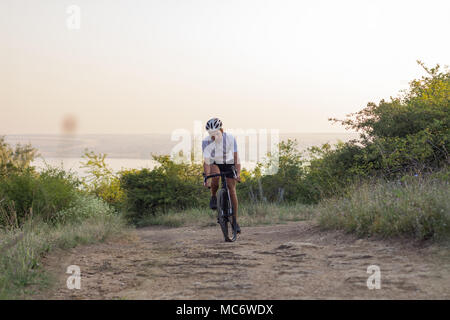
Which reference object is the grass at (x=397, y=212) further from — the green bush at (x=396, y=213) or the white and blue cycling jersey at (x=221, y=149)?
the white and blue cycling jersey at (x=221, y=149)

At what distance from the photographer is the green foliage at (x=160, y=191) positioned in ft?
64.0

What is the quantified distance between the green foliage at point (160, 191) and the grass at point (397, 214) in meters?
10.9

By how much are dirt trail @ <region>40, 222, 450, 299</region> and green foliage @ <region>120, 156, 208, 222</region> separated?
34.9 ft

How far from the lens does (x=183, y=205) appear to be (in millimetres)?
19656

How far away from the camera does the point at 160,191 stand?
19.7 metres

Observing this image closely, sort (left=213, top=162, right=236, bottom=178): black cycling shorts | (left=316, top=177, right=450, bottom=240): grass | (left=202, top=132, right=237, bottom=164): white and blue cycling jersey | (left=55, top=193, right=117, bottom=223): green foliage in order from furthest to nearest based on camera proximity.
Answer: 1. (left=55, top=193, right=117, bottom=223): green foliage
2. (left=213, top=162, right=236, bottom=178): black cycling shorts
3. (left=202, top=132, right=237, bottom=164): white and blue cycling jersey
4. (left=316, top=177, right=450, bottom=240): grass

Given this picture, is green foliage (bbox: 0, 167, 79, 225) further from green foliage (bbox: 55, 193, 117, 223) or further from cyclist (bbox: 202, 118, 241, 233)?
cyclist (bbox: 202, 118, 241, 233)

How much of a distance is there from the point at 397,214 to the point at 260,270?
280 centimetres

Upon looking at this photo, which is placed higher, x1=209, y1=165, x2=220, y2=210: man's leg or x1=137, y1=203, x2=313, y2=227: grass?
x1=209, y1=165, x2=220, y2=210: man's leg

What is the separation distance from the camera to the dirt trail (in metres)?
4.97

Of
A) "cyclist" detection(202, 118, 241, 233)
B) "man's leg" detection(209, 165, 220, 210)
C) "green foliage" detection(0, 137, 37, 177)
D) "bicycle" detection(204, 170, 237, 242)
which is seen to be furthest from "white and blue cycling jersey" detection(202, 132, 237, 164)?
"green foliage" detection(0, 137, 37, 177)
